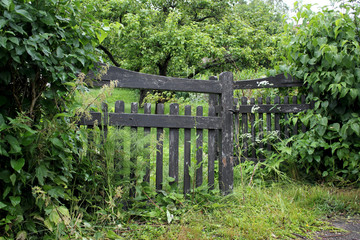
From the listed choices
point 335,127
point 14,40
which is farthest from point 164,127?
point 335,127

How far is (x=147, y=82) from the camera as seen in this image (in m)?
3.35

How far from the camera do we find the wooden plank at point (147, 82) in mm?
3250

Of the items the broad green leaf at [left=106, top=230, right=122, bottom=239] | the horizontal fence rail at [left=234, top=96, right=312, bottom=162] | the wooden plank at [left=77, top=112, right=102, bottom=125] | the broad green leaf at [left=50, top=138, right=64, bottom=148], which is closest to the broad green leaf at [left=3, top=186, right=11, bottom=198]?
the broad green leaf at [left=50, top=138, right=64, bottom=148]

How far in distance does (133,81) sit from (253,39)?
12.7 m

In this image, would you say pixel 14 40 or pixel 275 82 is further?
pixel 275 82

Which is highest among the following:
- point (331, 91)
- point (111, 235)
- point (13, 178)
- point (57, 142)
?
point (331, 91)

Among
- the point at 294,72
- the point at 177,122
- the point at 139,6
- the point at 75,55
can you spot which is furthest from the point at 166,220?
the point at 139,6

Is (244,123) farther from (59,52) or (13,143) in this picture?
(13,143)

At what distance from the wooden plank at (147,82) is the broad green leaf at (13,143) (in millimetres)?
1218

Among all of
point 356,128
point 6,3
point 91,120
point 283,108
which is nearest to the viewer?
point 6,3

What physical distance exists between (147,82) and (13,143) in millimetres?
1627

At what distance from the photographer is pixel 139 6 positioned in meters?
14.3

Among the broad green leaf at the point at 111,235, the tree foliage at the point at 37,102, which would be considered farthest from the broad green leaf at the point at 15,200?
the broad green leaf at the point at 111,235

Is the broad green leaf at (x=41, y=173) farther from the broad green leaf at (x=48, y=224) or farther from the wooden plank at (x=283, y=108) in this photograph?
the wooden plank at (x=283, y=108)
